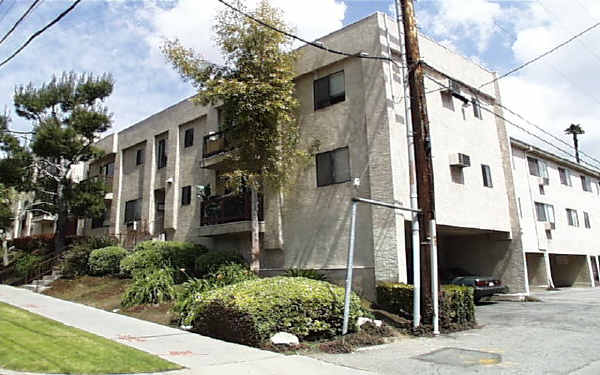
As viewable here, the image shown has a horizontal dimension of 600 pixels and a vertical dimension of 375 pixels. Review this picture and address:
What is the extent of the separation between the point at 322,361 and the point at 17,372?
4.73m

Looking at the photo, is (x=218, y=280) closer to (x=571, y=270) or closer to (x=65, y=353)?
(x=65, y=353)

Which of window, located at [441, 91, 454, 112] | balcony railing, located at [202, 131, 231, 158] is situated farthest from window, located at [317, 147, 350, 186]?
window, located at [441, 91, 454, 112]

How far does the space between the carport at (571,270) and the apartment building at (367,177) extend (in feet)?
42.2

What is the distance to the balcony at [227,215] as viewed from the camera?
56.4 feet

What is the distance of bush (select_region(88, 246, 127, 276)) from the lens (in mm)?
18625

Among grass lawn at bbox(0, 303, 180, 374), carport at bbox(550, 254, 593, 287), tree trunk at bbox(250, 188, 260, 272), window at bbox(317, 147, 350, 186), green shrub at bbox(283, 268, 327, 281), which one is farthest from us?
carport at bbox(550, 254, 593, 287)

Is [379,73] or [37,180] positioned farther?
[37,180]

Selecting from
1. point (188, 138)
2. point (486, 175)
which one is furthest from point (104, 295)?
point (486, 175)

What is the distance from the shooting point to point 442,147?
1636cm

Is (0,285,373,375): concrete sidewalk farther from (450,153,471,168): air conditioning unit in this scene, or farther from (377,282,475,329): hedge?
(450,153,471,168): air conditioning unit

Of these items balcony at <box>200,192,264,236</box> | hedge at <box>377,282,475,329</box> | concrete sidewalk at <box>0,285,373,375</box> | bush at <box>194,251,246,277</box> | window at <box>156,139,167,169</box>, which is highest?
window at <box>156,139,167,169</box>

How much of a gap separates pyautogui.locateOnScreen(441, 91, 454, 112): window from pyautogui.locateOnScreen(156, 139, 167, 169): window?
47.4 feet

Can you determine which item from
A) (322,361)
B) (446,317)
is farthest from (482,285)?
(322,361)

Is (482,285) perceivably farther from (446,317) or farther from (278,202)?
(278,202)
